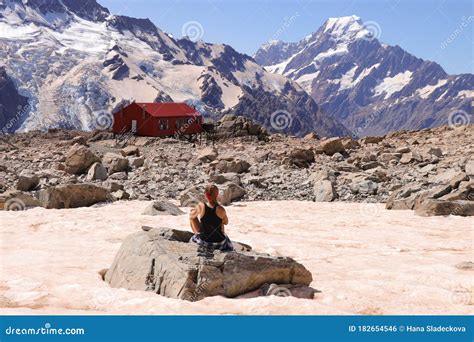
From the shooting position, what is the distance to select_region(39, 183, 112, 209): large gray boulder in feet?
67.5

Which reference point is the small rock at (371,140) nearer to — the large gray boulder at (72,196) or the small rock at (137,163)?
the small rock at (137,163)

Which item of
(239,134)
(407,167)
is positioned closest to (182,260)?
(407,167)

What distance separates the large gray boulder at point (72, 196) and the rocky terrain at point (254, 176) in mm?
37

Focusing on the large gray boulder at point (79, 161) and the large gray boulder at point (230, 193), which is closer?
the large gray boulder at point (230, 193)

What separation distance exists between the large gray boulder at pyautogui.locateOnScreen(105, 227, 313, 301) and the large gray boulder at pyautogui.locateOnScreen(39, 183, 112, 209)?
36.2 ft

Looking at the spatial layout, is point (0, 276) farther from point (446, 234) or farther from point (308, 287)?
point (446, 234)

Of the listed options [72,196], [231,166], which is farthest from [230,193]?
[231,166]

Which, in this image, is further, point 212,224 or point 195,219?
point 195,219

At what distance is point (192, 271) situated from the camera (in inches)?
354

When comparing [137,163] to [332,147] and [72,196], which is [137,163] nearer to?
[72,196]

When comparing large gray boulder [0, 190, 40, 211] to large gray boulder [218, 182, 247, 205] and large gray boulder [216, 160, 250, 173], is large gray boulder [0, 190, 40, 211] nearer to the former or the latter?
large gray boulder [218, 182, 247, 205]

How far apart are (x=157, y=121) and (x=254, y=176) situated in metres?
36.9

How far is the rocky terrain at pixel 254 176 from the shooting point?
21.3m

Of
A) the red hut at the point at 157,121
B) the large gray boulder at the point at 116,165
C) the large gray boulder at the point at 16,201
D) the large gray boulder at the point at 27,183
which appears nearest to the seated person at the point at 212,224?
the large gray boulder at the point at 16,201
